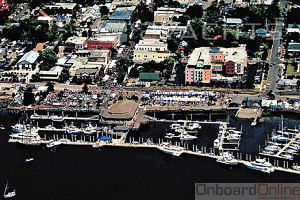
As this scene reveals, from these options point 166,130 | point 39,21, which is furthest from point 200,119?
point 39,21

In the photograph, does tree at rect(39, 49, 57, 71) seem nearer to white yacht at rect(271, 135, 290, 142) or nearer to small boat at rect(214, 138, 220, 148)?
small boat at rect(214, 138, 220, 148)

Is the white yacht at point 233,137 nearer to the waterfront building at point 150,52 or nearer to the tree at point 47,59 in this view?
the waterfront building at point 150,52

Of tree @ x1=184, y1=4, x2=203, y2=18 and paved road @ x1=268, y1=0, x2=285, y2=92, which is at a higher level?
tree @ x1=184, y1=4, x2=203, y2=18

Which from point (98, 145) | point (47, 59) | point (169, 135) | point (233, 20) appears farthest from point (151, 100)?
point (233, 20)

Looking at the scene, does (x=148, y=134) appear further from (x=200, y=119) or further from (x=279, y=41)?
(x=279, y=41)

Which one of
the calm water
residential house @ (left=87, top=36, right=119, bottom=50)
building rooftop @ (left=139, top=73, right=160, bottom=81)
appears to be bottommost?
the calm water

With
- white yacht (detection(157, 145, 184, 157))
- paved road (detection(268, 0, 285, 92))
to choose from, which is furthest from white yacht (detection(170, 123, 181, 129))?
paved road (detection(268, 0, 285, 92))

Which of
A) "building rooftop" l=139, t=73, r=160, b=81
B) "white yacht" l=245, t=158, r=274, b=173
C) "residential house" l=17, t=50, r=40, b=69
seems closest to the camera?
"white yacht" l=245, t=158, r=274, b=173
